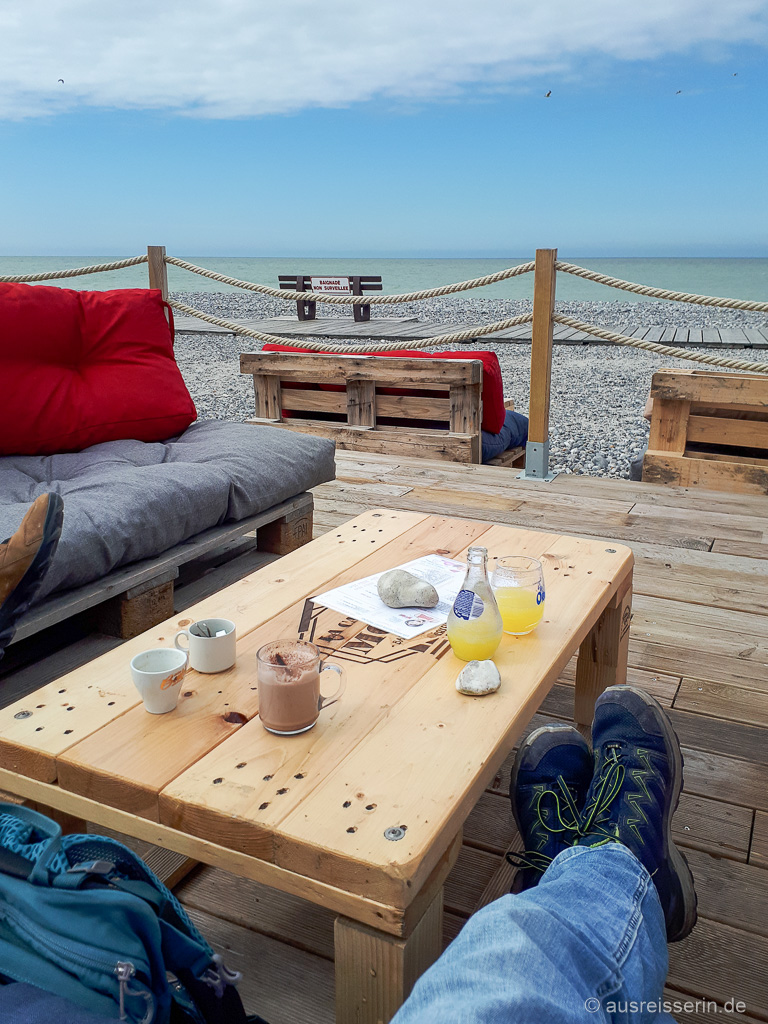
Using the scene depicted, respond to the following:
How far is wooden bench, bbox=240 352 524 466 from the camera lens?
3902 mm

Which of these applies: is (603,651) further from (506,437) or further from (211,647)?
(506,437)

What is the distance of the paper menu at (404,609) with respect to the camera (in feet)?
4.39

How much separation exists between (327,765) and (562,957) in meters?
0.38

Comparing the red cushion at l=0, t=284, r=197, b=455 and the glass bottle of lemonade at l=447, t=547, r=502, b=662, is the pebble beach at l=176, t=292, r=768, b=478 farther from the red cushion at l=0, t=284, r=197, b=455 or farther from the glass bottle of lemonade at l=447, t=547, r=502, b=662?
the glass bottle of lemonade at l=447, t=547, r=502, b=662

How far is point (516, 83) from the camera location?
1784 inches

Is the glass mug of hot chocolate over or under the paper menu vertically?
over

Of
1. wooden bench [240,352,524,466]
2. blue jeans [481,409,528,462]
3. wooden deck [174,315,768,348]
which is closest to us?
wooden bench [240,352,524,466]

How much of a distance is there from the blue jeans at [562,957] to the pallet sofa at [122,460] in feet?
4.69

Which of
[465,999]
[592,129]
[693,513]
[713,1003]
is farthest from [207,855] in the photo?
[592,129]

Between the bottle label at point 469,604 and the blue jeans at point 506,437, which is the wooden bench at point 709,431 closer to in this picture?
the blue jeans at point 506,437

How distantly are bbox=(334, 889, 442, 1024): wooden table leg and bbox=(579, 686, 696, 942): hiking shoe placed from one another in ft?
1.15


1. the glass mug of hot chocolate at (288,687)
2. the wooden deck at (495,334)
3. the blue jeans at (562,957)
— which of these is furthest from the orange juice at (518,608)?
the wooden deck at (495,334)

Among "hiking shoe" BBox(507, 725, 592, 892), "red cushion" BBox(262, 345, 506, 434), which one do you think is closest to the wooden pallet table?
"hiking shoe" BBox(507, 725, 592, 892)

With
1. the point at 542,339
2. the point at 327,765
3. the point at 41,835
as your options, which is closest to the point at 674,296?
the point at 542,339
